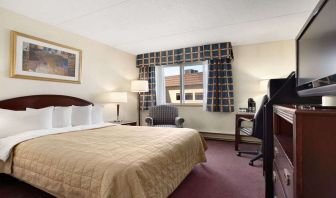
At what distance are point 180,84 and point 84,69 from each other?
229 centimetres

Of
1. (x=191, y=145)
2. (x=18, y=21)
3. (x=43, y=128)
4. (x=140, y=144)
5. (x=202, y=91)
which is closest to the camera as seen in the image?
(x=140, y=144)

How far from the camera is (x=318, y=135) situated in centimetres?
66

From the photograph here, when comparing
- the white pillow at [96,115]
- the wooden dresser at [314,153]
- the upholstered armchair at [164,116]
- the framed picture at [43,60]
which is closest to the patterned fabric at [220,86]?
the upholstered armchair at [164,116]

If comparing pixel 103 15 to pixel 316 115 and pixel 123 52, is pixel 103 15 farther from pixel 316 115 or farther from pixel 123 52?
pixel 316 115

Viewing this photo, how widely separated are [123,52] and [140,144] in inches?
128

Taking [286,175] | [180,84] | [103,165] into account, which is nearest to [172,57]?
[180,84]

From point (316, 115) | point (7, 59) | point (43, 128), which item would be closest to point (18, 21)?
point (7, 59)

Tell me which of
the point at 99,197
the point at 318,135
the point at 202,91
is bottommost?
the point at 99,197

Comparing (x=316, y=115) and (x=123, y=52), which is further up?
(x=123, y=52)

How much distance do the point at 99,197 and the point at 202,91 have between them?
357 cm

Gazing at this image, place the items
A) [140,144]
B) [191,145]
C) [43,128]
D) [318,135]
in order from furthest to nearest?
[43,128] < [191,145] < [140,144] < [318,135]

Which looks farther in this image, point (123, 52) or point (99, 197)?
point (123, 52)

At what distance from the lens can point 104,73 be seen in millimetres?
3887

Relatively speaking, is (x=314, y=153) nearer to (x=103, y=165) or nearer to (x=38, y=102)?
(x=103, y=165)
